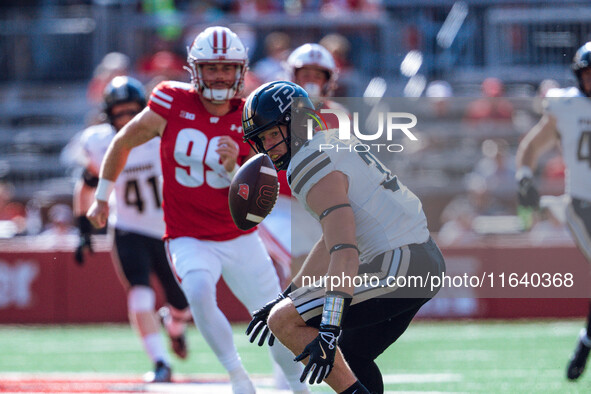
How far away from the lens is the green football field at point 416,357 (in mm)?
6324

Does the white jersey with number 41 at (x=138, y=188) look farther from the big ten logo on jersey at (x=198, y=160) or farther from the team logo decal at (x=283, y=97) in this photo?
the team logo decal at (x=283, y=97)

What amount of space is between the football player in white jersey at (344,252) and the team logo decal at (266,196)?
19 centimetres

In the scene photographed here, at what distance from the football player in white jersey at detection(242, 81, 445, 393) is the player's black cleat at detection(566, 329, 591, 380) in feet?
7.49

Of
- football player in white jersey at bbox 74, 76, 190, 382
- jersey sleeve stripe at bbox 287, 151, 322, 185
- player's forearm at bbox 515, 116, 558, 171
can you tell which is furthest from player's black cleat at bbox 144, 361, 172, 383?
jersey sleeve stripe at bbox 287, 151, 322, 185

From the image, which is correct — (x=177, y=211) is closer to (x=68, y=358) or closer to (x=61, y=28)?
(x=68, y=358)

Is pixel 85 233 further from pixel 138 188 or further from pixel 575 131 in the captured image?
pixel 575 131

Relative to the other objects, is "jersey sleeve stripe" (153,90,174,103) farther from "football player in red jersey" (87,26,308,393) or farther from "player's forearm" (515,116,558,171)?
"player's forearm" (515,116,558,171)

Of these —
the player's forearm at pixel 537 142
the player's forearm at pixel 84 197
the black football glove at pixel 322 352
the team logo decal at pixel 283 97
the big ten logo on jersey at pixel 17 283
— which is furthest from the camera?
the big ten logo on jersey at pixel 17 283

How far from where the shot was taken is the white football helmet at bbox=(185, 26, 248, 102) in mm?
5418

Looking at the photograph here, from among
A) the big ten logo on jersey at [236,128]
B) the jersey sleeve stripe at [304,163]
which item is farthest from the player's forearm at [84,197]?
the jersey sleeve stripe at [304,163]

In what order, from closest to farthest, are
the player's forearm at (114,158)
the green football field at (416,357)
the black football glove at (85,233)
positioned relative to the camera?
the player's forearm at (114,158) < the green football field at (416,357) < the black football glove at (85,233)

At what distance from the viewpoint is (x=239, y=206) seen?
4383 millimetres

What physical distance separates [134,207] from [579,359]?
126 inches

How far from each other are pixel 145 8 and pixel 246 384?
991cm
